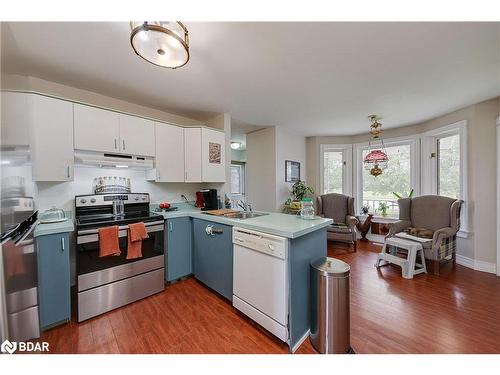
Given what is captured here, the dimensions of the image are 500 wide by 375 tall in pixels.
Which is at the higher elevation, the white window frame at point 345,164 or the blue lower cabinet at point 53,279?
the white window frame at point 345,164

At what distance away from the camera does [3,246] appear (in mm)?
792

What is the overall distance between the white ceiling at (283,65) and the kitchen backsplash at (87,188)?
3.15ft

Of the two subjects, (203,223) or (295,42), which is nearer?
(295,42)

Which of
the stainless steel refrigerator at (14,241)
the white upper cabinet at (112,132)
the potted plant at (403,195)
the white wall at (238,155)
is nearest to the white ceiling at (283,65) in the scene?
the white upper cabinet at (112,132)

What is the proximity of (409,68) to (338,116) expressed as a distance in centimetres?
137

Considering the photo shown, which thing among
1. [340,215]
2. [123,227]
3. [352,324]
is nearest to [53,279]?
[123,227]

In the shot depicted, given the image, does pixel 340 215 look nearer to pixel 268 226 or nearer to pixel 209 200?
pixel 209 200

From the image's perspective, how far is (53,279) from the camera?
159cm

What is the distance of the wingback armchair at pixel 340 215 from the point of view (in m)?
3.51

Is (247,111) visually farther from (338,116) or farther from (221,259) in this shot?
(221,259)

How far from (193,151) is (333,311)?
242 cm

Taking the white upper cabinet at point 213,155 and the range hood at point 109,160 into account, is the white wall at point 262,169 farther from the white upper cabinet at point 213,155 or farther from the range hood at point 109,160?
the range hood at point 109,160

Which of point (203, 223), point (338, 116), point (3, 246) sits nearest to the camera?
point (3, 246)
